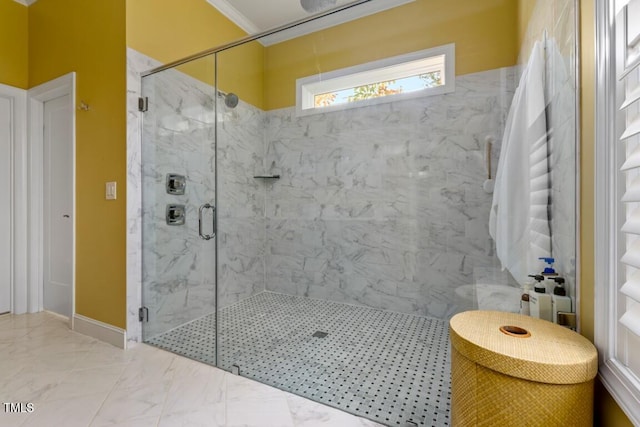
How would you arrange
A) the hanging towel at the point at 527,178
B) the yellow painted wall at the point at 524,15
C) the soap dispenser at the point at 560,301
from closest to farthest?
the soap dispenser at the point at 560,301
the hanging towel at the point at 527,178
the yellow painted wall at the point at 524,15

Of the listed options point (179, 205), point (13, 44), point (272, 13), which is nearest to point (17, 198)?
point (13, 44)

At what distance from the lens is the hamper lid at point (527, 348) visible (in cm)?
78

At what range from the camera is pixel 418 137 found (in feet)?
8.14

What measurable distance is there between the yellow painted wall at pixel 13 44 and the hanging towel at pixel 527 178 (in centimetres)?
383

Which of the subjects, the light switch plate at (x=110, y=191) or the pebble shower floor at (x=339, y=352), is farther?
the light switch plate at (x=110, y=191)

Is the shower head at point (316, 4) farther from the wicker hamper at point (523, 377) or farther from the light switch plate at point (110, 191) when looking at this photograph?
the wicker hamper at point (523, 377)

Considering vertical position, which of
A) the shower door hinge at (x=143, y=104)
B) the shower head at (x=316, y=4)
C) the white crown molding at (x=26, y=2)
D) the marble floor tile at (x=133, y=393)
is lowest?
the marble floor tile at (x=133, y=393)

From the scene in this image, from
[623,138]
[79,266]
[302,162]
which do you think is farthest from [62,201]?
[623,138]

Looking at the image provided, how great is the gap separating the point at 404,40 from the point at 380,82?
14.4 inches

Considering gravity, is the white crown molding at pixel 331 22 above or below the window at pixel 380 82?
above

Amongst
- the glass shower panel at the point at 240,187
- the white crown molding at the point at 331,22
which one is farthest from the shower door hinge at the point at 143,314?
the white crown molding at the point at 331,22

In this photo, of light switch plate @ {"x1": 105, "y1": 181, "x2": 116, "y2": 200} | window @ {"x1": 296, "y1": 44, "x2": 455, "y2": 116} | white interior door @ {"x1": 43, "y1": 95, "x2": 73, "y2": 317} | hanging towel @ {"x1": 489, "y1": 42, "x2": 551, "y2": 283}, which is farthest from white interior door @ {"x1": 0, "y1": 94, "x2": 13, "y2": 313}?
hanging towel @ {"x1": 489, "y1": 42, "x2": 551, "y2": 283}

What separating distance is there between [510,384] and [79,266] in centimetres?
277

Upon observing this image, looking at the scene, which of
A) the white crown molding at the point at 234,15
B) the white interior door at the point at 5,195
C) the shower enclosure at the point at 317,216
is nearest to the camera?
the shower enclosure at the point at 317,216
